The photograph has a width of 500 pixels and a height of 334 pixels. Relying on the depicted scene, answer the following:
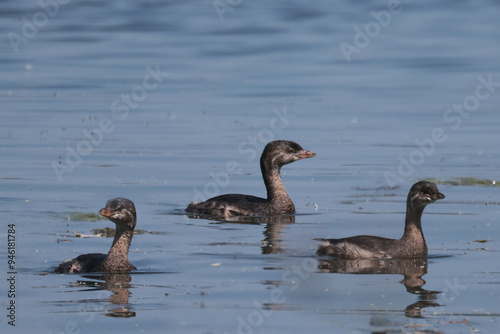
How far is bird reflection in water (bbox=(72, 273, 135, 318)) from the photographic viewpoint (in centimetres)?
1357

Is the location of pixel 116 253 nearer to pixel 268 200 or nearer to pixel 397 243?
pixel 397 243

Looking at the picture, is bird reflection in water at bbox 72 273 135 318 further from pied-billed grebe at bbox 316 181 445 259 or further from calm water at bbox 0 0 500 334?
pied-billed grebe at bbox 316 181 445 259

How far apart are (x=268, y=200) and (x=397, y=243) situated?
525 cm

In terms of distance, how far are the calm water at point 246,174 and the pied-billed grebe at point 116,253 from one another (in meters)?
0.29

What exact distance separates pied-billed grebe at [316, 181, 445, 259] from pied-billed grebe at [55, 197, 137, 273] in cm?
301

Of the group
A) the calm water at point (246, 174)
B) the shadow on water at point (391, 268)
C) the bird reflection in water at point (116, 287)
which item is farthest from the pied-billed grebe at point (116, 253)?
the shadow on water at point (391, 268)

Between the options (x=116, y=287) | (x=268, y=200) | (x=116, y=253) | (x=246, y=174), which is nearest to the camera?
(x=116, y=287)

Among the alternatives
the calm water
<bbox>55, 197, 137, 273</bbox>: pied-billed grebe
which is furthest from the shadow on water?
<bbox>55, 197, 137, 273</bbox>: pied-billed grebe

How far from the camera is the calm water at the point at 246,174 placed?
14031 mm

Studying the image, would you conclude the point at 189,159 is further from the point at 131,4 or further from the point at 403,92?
the point at 131,4

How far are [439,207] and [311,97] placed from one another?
1958 cm

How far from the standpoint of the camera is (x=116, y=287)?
15.1 metres

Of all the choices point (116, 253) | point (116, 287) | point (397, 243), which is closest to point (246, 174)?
point (397, 243)

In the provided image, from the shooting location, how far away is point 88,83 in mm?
45750
